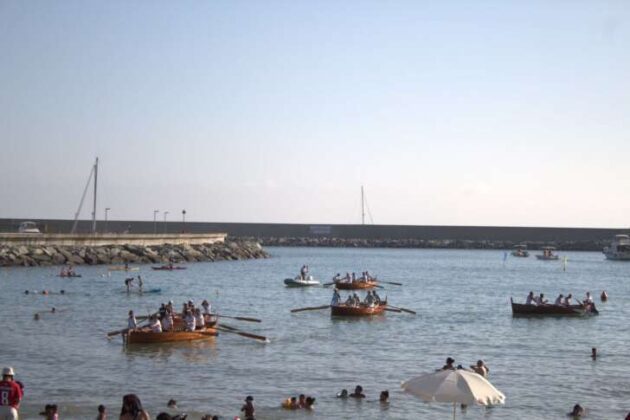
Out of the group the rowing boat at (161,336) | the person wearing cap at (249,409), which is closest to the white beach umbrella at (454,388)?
the person wearing cap at (249,409)

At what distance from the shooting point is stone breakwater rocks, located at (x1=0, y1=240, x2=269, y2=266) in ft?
284

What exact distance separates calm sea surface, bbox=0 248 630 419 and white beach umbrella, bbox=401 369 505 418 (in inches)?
280

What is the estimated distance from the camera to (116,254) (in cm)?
9719

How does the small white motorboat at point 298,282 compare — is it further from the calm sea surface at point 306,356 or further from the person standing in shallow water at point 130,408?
the person standing in shallow water at point 130,408

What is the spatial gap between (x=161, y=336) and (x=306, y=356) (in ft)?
19.6

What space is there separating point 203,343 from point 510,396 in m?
14.3

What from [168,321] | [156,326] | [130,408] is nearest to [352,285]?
[168,321]

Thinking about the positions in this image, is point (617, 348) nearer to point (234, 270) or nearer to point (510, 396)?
point (510, 396)

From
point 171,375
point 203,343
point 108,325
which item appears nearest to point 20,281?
point 108,325

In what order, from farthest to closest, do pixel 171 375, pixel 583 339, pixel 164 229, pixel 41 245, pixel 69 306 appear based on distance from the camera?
pixel 164 229 → pixel 41 245 → pixel 69 306 → pixel 583 339 → pixel 171 375

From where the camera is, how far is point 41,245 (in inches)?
3568

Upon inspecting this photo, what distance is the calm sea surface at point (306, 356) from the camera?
86.0 ft

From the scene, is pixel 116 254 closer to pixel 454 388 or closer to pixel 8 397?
pixel 8 397

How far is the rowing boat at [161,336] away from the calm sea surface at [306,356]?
0.35 meters
